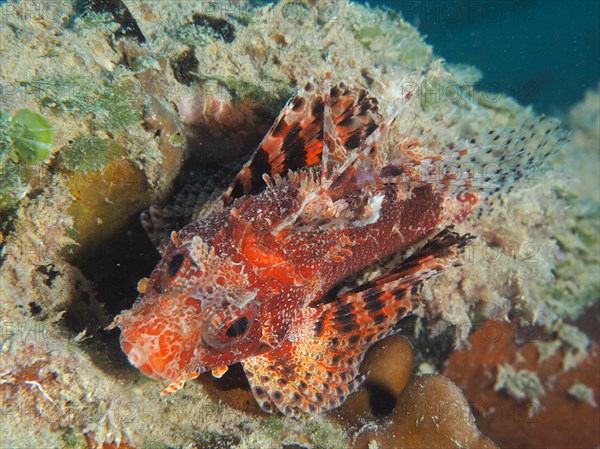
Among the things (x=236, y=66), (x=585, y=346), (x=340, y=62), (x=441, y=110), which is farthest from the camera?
(x=585, y=346)

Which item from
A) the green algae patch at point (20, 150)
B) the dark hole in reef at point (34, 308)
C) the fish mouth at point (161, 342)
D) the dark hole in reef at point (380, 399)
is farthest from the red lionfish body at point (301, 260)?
the green algae patch at point (20, 150)

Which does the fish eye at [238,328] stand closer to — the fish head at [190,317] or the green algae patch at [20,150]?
the fish head at [190,317]

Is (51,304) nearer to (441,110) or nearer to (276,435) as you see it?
(276,435)

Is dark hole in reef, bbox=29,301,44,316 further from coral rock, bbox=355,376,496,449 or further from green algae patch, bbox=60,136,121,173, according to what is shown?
coral rock, bbox=355,376,496,449

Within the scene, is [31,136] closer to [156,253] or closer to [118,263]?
[118,263]

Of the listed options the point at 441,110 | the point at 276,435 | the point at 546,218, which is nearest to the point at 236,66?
the point at 441,110

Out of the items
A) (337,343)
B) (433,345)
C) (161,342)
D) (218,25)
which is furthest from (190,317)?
(433,345)

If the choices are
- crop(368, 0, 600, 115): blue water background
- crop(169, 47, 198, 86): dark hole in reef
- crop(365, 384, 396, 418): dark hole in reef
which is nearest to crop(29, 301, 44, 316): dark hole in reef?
crop(169, 47, 198, 86): dark hole in reef
